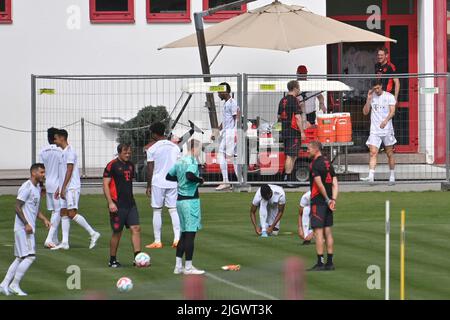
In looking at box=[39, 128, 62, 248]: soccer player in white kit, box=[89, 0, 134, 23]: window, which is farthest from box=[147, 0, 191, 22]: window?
box=[39, 128, 62, 248]: soccer player in white kit

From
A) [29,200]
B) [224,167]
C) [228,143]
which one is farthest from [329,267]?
[228,143]

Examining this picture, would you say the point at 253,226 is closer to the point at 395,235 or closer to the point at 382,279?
the point at 395,235

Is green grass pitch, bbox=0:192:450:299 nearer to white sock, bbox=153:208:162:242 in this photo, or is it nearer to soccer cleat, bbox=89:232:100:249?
soccer cleat, bbox=89:232:100:249

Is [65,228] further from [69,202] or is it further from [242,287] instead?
[242,287]

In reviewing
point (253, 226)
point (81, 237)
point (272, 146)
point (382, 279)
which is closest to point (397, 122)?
point (272, 146)

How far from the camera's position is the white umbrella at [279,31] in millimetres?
28656

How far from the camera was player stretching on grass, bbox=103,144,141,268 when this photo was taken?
1945 cm

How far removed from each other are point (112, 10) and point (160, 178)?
11.9 metres

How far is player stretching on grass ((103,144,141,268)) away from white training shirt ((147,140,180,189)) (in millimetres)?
1343

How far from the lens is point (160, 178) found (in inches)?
833

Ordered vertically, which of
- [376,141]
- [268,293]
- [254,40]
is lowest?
[268,293]

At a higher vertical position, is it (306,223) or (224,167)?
(224,167)

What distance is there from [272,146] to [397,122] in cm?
258

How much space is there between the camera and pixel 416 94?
92.8ft
